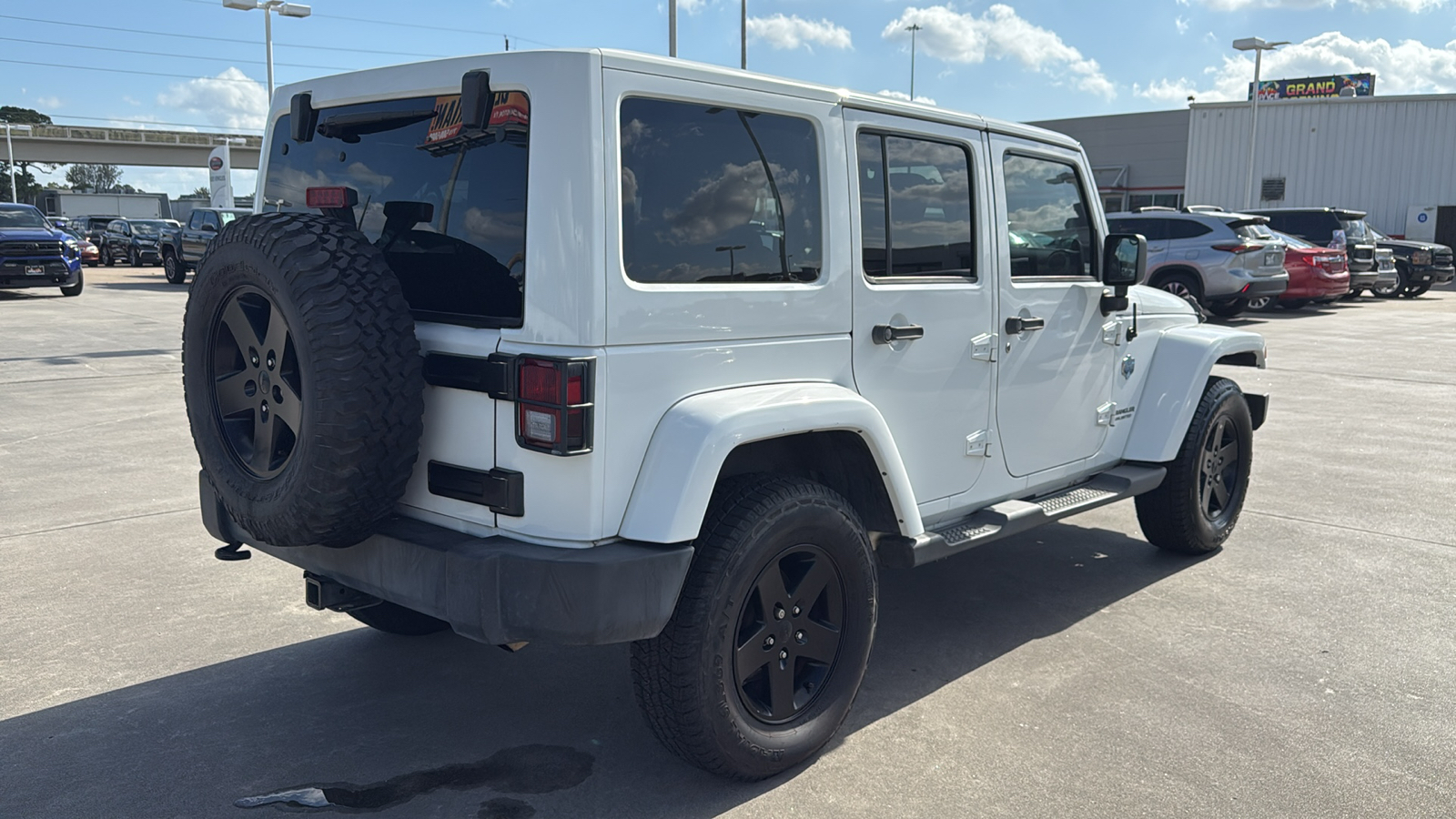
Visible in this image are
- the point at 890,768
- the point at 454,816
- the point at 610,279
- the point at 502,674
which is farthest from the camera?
the point at 502,674

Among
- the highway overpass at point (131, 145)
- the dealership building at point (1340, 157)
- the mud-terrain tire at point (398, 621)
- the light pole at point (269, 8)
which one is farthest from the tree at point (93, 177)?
the mud-terrain tire at point (398, 621)

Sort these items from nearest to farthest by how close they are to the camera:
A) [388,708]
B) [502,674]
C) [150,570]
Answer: [388,708] → [502,674] → [150,570]

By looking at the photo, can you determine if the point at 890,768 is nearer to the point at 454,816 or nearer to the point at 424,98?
the point at 454,816

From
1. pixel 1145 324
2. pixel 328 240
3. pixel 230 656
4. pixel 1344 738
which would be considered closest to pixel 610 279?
pixel 328 240

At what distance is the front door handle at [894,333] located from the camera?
3.59m

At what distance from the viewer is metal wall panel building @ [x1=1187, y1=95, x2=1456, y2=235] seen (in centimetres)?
3309

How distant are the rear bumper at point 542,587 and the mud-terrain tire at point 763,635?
5.2 inches

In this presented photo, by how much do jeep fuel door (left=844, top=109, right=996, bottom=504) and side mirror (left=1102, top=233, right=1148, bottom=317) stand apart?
921mm

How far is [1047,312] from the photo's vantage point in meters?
4.42

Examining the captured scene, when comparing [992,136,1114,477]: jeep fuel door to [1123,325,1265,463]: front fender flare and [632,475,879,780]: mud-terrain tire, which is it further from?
[632,475,879,780]: mud-terrain tire

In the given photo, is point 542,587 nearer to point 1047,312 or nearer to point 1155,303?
point 1047,312

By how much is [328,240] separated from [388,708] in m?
1.70

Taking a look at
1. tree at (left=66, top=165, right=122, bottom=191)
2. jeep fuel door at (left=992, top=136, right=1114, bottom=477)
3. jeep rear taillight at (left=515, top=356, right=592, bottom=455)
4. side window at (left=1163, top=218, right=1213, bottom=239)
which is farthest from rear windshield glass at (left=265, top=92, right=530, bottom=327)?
tree at (left=66, top=165, right=122, bottom=191)

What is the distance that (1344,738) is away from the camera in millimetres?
3551
